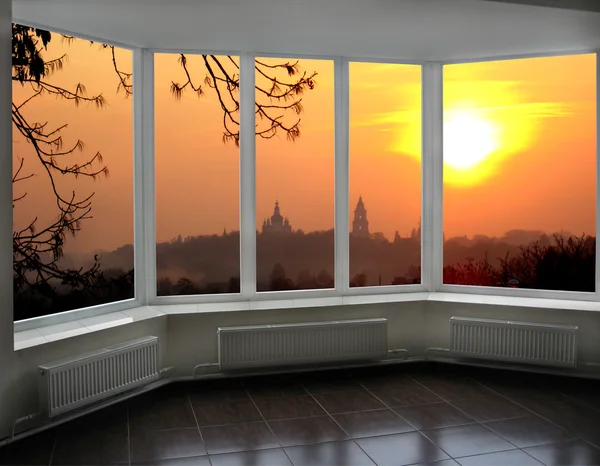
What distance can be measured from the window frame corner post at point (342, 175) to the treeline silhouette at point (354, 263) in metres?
0.07

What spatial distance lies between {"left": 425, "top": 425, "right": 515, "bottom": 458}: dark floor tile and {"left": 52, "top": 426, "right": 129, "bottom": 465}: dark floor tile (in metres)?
1.91

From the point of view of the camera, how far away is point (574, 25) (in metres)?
4.57

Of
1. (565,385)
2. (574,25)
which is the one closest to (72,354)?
(565,385)

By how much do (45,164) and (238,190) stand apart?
1603 millimetres

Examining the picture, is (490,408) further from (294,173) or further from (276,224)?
(294,173)

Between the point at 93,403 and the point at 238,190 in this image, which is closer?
the point at 93,403

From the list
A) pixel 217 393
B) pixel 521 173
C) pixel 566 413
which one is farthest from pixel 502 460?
pixel 521 173

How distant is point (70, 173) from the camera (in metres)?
4.77

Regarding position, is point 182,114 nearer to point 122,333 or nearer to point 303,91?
point 303,91

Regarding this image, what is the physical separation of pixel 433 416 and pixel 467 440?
444 millimetres

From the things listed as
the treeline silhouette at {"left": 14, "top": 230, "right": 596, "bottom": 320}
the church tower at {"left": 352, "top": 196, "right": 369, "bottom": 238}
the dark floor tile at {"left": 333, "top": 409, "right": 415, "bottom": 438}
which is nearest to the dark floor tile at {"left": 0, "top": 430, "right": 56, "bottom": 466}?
the treeline silhouette at {"left": 14, "top": 230, "right": 596, "bottom": 320}

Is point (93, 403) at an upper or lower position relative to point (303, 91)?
lower

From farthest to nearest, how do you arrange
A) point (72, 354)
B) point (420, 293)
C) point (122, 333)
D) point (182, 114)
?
1. point (420, 293)
2. point (182, 114)
3. point (122, 333)
4. point (72, 354)

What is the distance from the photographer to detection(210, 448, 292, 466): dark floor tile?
3.61 m
